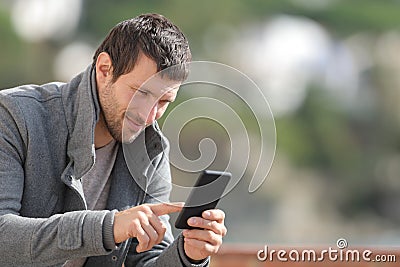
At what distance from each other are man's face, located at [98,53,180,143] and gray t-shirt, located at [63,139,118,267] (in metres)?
0.13

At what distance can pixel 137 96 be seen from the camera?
6.21 feet

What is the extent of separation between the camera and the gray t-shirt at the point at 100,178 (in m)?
2.04

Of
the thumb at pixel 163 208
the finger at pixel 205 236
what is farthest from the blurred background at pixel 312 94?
the thumb at pixel 163 208

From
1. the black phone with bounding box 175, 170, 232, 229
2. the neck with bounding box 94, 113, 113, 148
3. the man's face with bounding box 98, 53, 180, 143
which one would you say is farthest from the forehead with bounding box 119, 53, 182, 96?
the black phone with bounding box 175, 170, 232, 229

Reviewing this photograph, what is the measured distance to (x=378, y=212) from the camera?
40.3 feet

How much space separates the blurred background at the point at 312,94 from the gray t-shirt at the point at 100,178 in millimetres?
9155

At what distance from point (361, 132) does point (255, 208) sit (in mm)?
1795

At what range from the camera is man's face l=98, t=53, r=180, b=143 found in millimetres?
1884

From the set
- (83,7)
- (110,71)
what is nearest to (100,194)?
(110,71)

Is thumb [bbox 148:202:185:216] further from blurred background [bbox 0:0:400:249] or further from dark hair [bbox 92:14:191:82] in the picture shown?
blurred background [bbox 0:0:400:249]

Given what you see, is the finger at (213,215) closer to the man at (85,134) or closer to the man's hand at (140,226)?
the man at (85,134)

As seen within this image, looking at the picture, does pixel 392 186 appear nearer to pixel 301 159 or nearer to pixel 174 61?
pixel 301 159

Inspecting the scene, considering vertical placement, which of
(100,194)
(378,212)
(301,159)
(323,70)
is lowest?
(378,212)

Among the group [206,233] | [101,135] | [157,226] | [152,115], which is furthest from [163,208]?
[101,135]
